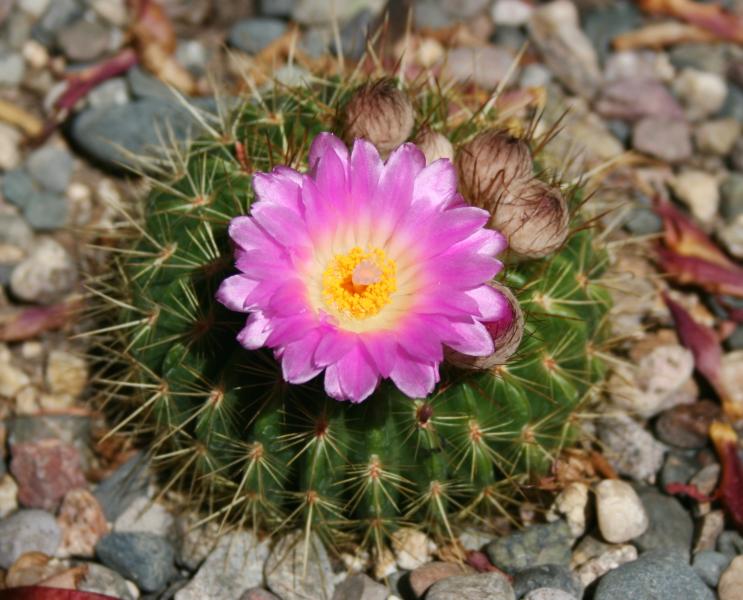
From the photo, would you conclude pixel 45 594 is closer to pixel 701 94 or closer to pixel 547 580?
pixel 547 580

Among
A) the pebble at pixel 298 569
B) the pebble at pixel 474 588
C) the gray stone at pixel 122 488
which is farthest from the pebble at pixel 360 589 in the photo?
the gray stone at pixel 122 488

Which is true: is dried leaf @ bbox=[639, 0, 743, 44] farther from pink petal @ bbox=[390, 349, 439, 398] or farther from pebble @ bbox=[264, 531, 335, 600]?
pink petal @ bbox=[390, 349, 439, 398]

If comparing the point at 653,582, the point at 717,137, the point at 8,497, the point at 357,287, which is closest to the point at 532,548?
the point at 653,582

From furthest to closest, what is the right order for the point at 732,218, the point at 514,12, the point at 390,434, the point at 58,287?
the point at 514,12, the point at 732,218, the point at 58,287, the point at 390,434

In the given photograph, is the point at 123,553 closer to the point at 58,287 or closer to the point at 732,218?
the point at 58,287

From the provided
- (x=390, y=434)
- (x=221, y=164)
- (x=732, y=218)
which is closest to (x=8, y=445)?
(x=221, y=164)

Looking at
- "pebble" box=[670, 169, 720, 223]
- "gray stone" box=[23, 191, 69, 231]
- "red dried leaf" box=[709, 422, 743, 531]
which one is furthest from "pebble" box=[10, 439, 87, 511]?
"pebble" box=[670, 169, 720, 223]
